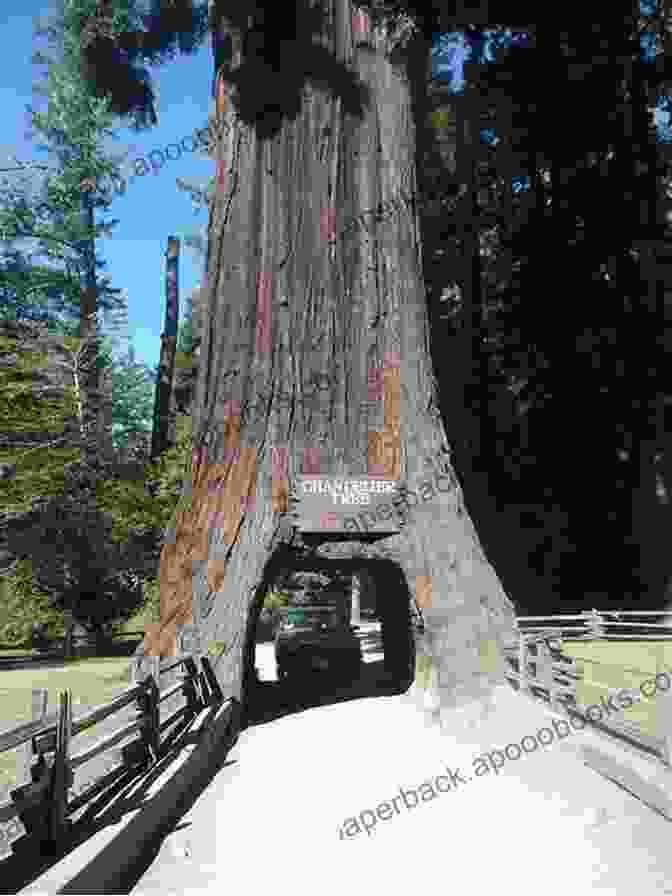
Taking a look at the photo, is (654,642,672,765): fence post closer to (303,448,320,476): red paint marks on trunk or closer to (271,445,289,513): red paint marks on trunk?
(271,445,289,513): red paint marks on trunk

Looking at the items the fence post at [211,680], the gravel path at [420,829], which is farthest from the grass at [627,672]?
the fence post at [211,680]

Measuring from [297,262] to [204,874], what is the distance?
32.0 ft

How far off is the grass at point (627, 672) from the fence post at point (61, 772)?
4.10 meters

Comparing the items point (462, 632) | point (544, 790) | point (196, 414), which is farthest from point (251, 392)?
point (544, 790)

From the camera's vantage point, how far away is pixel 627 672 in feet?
33.5

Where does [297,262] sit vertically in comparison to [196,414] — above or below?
above

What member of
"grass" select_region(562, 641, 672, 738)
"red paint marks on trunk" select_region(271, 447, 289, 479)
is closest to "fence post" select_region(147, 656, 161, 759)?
"grass" select_region(562, 641, 672, 738)

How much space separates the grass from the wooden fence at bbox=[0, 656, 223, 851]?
3957 millimetres

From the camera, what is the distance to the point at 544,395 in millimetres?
24359

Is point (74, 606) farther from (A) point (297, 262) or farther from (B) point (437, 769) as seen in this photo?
(B) point (437, 769)

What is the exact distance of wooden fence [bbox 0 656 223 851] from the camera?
4.39 meters

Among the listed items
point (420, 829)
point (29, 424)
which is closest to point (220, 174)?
point (29, 424)

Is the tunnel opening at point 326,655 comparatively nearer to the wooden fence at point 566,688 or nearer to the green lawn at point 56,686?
the wooden fence at point 566,688

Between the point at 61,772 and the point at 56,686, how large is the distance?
7.20 meters
